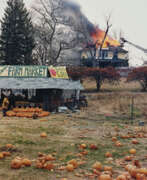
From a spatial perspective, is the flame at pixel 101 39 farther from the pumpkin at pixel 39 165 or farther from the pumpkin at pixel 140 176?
the pumpkin at pixel 140 176

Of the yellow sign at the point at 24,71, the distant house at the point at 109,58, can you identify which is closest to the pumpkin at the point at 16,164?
the yellow sign at the point at 24,71

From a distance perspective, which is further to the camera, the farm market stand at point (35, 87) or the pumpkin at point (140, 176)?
the farm market stand at point (35, 87)

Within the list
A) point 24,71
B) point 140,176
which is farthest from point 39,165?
point 24,71

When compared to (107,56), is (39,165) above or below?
below

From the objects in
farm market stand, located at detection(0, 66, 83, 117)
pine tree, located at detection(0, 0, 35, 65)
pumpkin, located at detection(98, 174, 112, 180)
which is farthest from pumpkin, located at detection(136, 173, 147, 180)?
pine tree, located at detection(0, 0, 35, 65)

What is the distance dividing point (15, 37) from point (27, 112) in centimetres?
2278

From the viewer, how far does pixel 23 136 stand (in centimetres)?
1255

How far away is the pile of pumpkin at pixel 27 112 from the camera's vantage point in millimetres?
20281

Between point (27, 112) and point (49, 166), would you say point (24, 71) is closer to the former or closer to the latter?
point (27, 112)

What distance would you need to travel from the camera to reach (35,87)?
2303 cm

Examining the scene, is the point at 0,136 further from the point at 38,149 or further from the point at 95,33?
the point at 95,33

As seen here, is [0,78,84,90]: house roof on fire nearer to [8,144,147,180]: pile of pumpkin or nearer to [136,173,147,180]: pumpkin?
[8,144,147,180]: pile of pumpkin

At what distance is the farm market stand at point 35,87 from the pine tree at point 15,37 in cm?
1352

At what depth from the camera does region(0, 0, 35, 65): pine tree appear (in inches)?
1588
